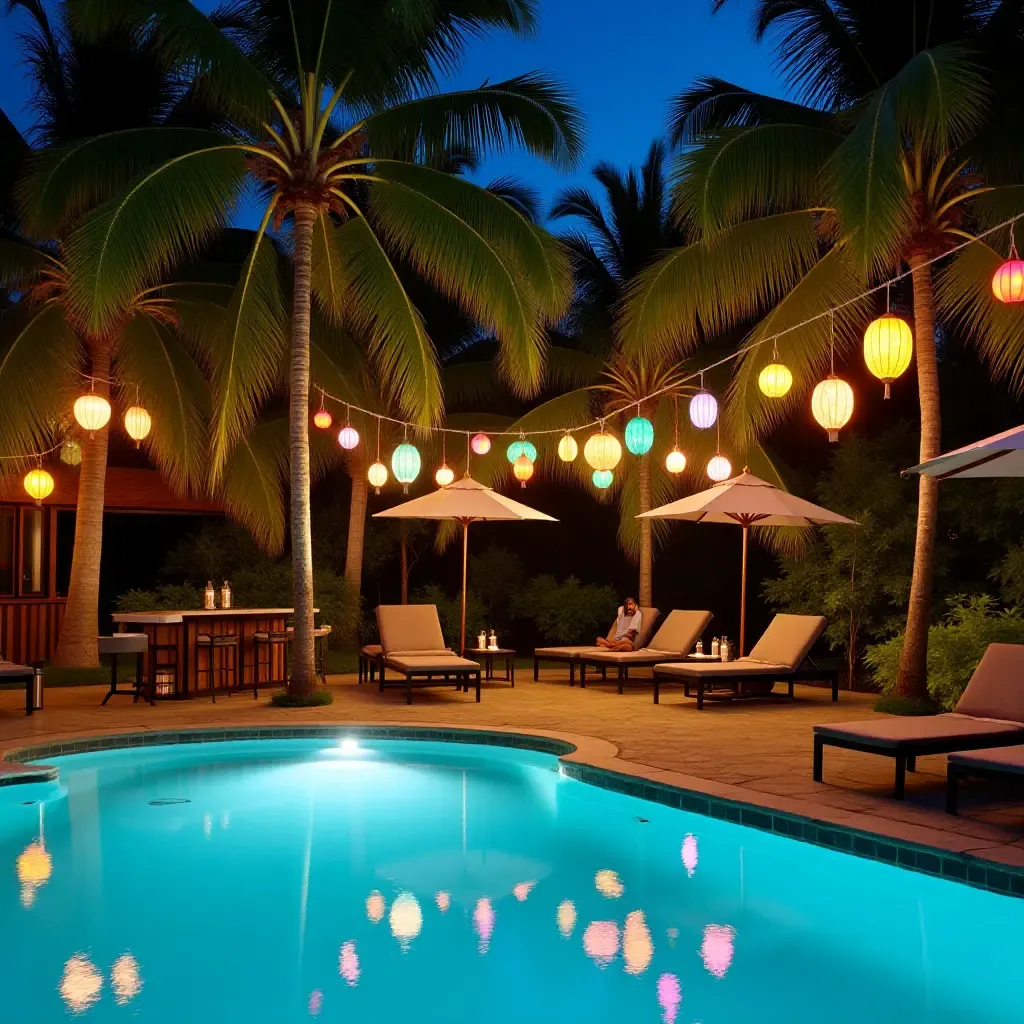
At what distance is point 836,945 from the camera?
5023 mm

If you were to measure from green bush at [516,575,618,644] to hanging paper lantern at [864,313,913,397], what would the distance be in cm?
1129

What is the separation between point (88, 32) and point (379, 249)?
351 centimetres

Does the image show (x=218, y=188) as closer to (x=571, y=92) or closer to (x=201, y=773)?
(x=571, y=92)

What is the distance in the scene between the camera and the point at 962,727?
6766 millimetres

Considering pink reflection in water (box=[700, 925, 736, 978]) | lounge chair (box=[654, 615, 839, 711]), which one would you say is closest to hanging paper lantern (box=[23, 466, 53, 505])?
lounge chair (box=[654, 615, 839, 711])

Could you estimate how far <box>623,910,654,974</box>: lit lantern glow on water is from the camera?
4.71m

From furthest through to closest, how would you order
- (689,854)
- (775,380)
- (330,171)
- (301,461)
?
(301,461), (330,171), (775,380), (689,854)

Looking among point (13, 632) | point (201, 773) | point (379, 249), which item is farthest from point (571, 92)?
point (13, 632)

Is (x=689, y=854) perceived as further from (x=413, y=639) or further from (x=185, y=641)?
(x=185, y=641)

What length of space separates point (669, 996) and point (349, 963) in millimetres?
1400

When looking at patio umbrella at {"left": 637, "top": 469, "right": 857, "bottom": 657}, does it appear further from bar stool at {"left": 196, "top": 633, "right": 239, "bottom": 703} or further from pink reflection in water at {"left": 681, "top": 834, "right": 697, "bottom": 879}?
pink reflection in water at {"left": 681, "top": 834, "right": 697, "bottom": 879}

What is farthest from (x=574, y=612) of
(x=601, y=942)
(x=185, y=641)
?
(x=601, y=942)

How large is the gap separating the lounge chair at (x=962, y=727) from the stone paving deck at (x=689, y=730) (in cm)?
31

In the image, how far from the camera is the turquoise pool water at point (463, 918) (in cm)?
434
